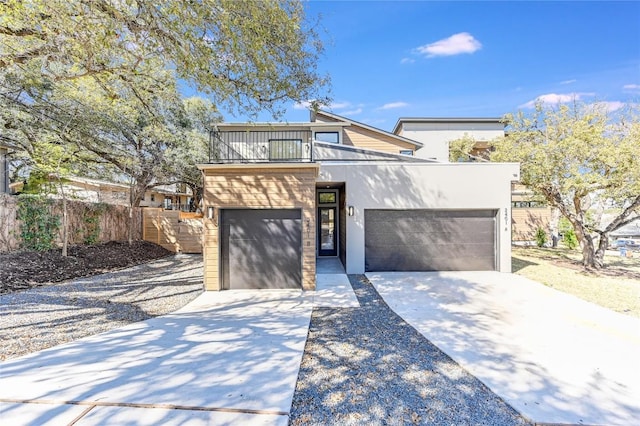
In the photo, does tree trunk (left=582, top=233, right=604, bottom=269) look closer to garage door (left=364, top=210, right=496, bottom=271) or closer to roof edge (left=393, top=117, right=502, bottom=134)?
garage door (left=364, top=210, right=496, bottom=271)

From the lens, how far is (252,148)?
30.5 feet

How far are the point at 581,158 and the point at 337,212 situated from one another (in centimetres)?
802

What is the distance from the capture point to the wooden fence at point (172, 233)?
12.5m

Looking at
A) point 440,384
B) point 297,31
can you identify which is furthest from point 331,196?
point 440,384

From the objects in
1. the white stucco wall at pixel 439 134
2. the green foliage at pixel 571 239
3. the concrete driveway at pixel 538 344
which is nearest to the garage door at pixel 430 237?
the concrete driveway at pixel 538 344

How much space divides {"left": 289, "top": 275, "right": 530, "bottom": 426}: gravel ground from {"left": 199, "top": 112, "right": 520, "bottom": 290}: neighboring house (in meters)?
2.93

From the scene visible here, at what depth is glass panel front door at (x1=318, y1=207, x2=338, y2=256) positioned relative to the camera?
1139 centimetres

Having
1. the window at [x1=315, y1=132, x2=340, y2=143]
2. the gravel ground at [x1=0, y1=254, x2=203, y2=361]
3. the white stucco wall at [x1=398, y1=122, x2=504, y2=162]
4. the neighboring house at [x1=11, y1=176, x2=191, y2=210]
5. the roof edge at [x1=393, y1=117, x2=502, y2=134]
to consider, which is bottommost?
the gravel ground at [x1=0, y1=254, x2=203, y2=361]

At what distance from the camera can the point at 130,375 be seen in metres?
2.86

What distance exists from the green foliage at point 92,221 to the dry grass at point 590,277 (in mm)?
14937

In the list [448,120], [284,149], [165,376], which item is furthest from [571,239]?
[165,376]

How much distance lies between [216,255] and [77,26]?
4.73m

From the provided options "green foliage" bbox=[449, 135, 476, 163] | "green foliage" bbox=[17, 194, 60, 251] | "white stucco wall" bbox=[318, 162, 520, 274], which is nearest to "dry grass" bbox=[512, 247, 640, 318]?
"white stucco wall" bbox=[318, 162, 520, 274]

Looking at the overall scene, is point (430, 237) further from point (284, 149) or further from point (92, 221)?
point (92, 221)
